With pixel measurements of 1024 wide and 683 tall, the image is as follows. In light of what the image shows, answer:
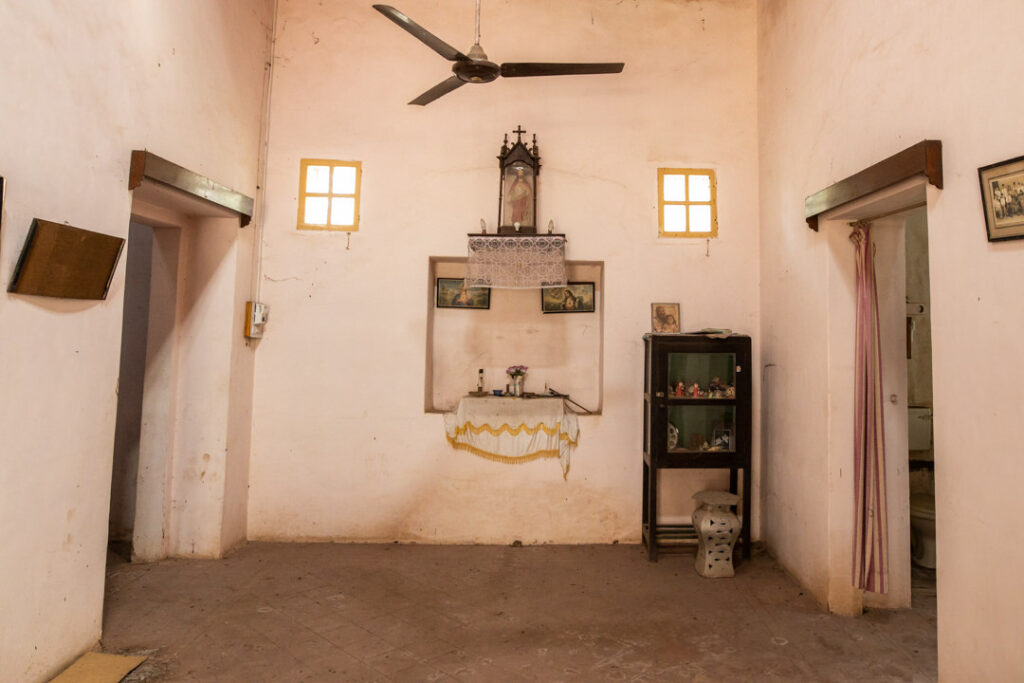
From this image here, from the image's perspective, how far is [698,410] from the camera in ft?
13.7

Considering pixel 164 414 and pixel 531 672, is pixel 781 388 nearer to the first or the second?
pixel 531 672

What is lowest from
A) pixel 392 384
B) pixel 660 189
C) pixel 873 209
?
pixel 392 384

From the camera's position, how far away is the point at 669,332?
4.36 meters

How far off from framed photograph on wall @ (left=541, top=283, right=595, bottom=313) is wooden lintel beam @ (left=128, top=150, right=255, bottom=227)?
2.55 metres

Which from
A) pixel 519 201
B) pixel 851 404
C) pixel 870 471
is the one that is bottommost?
pixel 870 471

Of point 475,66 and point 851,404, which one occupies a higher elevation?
point 475,66

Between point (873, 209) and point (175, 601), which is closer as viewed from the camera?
point (873, 209)

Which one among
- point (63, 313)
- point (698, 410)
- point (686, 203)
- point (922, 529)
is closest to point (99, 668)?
point (63, 313)

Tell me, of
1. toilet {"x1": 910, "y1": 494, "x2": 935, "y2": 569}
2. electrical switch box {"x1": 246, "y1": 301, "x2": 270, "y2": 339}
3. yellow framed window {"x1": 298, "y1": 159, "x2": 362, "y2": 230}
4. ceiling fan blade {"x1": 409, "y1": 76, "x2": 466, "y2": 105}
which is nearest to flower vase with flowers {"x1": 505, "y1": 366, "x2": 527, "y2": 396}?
yellow framed window {"x1": 298, "y1": 159, "x2": 362, "y2": 230}

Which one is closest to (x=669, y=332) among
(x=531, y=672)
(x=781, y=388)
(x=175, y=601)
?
(x=781, y=388)

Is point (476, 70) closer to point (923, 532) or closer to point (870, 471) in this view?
point (870, 471)

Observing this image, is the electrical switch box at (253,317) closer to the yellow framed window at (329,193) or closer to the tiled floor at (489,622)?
the yellow framed window at (329,193)

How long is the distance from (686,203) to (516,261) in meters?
1.61

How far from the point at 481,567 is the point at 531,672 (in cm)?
133
